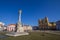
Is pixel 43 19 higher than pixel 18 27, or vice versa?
pixel 43 19

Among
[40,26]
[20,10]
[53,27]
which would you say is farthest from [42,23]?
[20,10]

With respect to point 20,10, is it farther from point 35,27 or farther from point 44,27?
point 35,27

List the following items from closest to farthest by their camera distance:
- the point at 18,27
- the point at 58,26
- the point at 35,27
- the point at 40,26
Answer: the point at 18,27
the point at 58,26
the point at 40,26
the point at 35,27

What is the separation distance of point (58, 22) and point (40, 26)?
78.9 feet

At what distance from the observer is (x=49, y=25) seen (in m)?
104

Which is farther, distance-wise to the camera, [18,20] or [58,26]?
[58,26]

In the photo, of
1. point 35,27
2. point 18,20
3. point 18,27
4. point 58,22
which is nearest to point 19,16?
point 18,20

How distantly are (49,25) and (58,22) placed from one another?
13.7m

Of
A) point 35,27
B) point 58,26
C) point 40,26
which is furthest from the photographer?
point 35,27

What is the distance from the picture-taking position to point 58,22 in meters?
92.4

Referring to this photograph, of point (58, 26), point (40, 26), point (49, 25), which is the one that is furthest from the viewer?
point (40, 26)

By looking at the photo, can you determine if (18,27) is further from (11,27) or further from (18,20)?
(11,27)

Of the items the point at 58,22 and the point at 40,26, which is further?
the point at 40,26

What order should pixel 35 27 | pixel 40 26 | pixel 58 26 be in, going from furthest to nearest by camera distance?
1. pixel 35 27
2. pixel 40 26
3. pixel 58 26
